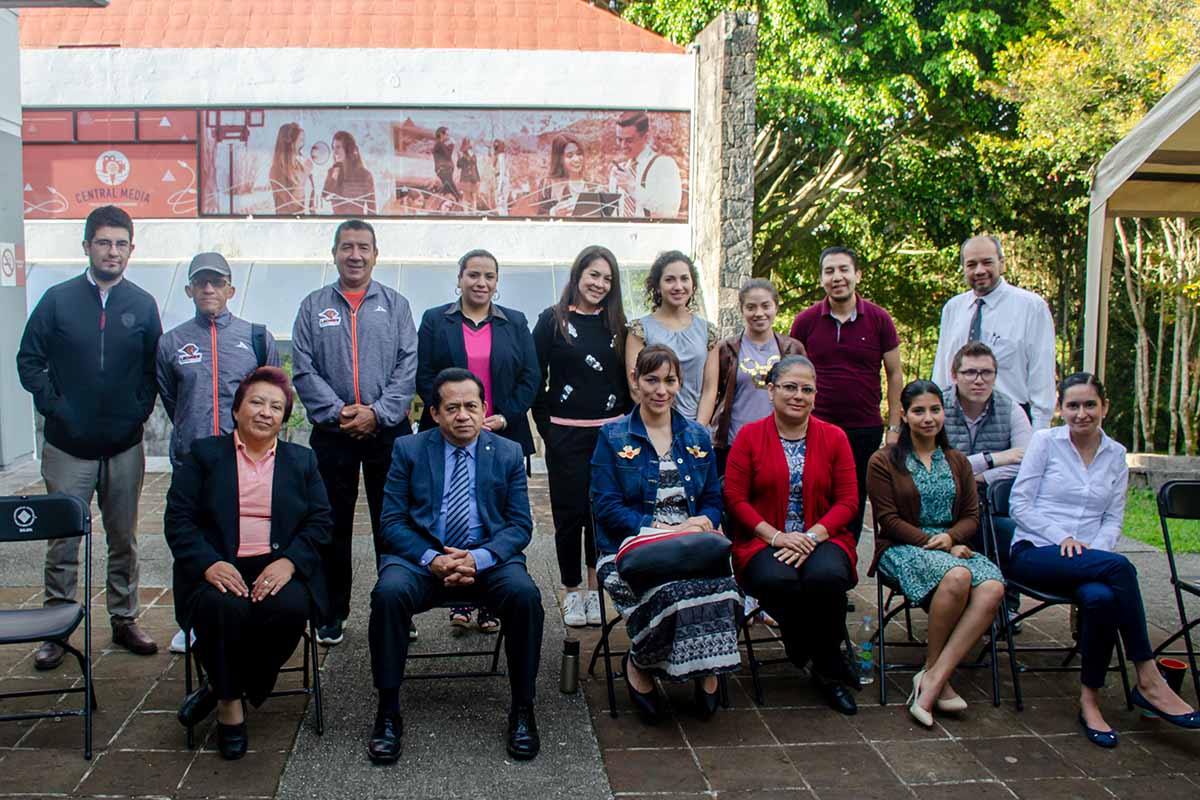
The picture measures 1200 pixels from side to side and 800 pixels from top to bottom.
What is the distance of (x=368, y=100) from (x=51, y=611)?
9597 millimetres

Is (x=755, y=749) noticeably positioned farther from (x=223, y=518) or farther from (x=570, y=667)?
(x=223, y=518)

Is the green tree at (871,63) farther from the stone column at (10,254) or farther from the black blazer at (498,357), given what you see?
the black blazer at (498,357)

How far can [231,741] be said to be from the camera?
3.64m

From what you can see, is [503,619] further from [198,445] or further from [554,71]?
[554,71]

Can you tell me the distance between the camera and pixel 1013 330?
5.09 meters

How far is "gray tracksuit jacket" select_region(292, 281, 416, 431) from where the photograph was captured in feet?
15.4

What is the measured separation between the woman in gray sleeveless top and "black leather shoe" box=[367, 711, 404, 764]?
6.39 feet

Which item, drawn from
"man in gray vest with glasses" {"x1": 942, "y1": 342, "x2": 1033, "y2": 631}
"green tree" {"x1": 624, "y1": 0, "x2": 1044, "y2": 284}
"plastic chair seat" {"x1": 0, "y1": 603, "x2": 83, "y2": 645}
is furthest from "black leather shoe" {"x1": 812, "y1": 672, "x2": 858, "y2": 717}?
"green tree" {"x1": 624, "y1": 0, "x2": 1044, "y2": 284}

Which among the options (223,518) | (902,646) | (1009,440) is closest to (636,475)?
(902,646)

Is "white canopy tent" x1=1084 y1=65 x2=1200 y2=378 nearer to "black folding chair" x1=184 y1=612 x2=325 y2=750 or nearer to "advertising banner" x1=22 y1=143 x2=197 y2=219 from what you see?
"black folding chair" x1=184 y1=612 x2=325 y2=750

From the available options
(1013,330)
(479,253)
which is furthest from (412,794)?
(1013,330)

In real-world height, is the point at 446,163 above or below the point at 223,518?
above

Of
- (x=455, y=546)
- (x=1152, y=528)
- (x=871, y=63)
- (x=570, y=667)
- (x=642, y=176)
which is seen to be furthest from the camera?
(x=871, y=63)

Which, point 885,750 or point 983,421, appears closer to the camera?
point 885,750
